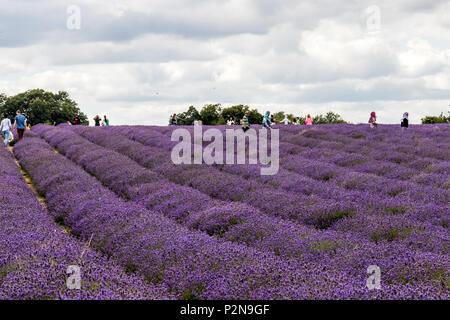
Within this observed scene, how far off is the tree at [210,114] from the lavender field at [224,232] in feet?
A: 192

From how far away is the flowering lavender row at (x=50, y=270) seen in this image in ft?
11.0

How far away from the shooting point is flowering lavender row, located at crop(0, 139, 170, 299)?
3350mm

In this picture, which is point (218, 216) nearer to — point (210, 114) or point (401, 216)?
point (401, 216)

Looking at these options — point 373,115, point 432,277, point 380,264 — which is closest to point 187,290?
point 380,264

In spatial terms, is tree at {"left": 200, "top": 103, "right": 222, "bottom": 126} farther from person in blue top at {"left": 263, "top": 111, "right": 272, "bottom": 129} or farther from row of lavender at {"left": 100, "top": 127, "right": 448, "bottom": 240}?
row of lavender at {"left": 100, "top": 127, "right": 448, "bottom": 240}

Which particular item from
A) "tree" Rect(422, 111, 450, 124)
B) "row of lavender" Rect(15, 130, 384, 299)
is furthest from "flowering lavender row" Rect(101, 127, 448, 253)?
"tree" Rect(422, 111, 450, 124)

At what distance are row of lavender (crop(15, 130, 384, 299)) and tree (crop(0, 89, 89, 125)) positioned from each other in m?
62.6

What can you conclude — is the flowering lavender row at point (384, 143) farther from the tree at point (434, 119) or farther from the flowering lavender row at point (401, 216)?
the tree at point (434, 119)

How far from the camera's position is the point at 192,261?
4.49 metres

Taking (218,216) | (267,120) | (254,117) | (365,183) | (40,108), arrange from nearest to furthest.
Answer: (218,216), (365,183), (267,120), (40,108), (254,117)

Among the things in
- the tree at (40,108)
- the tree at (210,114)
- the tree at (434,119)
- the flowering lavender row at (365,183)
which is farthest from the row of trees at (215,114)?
the flowering lavender row at (365,183)

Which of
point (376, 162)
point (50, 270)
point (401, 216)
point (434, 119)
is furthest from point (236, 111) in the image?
point (50, 270)

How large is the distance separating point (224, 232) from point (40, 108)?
65.2m
